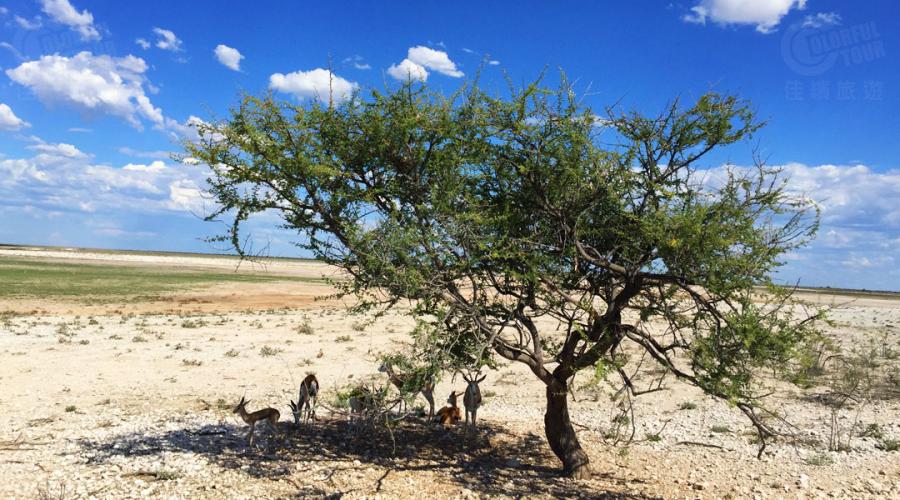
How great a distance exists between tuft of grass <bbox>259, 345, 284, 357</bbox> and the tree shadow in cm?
868

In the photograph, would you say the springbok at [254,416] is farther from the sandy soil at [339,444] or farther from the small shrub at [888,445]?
the small shrub at [888,445]

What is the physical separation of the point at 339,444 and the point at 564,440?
4018 millimetres

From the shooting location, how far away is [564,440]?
9578 mm

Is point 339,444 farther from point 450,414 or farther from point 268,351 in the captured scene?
point 268,351

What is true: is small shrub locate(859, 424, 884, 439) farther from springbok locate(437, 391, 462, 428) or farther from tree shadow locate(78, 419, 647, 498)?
springbok locate(437, 391, 462, 428)

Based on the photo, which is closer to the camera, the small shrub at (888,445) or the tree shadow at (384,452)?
the tree shadow at (384,452)

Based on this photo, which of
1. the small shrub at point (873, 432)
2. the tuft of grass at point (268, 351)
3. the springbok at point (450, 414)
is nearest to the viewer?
the small shrub at point (873, 432)

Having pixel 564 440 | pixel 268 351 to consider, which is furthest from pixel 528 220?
pixel 268 351

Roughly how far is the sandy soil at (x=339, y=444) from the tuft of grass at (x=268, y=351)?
0.67 metres

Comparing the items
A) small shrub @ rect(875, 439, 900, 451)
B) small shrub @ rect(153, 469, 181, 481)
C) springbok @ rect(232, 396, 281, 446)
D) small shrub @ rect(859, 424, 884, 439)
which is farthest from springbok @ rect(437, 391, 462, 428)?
small shrub @ rect(859, 424, 884, 439)

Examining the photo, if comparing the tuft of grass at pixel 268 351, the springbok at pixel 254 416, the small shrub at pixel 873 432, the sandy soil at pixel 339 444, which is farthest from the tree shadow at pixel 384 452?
the tuft of grass at pixel 268 351

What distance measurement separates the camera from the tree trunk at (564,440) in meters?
9.43

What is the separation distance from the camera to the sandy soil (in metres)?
8.73

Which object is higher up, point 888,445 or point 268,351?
point 888,445
